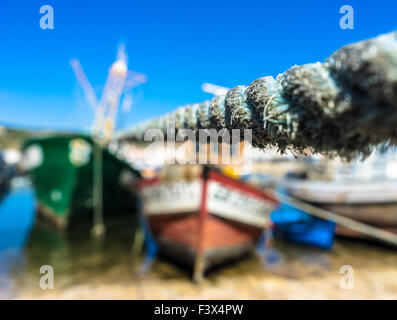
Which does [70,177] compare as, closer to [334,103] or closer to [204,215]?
[204,215]

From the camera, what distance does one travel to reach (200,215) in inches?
251

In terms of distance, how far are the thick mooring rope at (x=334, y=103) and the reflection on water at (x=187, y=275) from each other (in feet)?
17.5

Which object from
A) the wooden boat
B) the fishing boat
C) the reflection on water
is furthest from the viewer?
the fishing boat

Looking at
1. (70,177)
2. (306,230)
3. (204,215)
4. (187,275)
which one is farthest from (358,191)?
(70,177)

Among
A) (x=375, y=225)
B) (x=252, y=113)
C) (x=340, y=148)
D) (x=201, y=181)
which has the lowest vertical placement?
(x=375, y=225)

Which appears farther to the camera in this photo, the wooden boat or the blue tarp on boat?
the blue tarp on boat

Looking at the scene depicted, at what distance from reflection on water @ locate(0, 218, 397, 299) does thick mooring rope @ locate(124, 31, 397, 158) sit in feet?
17.5

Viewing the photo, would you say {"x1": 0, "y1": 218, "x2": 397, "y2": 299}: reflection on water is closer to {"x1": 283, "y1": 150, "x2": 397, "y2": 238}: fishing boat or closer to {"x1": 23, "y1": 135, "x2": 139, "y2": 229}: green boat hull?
{"x1": 283, "y1": 150, "x2": 397, "y2": 238}: fishing boat

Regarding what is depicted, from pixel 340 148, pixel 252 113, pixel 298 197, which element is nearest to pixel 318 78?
pixel 340 148

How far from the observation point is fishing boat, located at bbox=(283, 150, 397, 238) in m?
8.55

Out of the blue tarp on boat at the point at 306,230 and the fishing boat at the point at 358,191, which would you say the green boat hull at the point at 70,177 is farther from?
the fishing boat at the point at 358,191

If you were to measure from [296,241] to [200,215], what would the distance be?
5.59 metres

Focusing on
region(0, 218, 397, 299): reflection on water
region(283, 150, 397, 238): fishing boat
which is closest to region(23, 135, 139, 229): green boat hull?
region(0, 218, 397, 299): reflection on water
